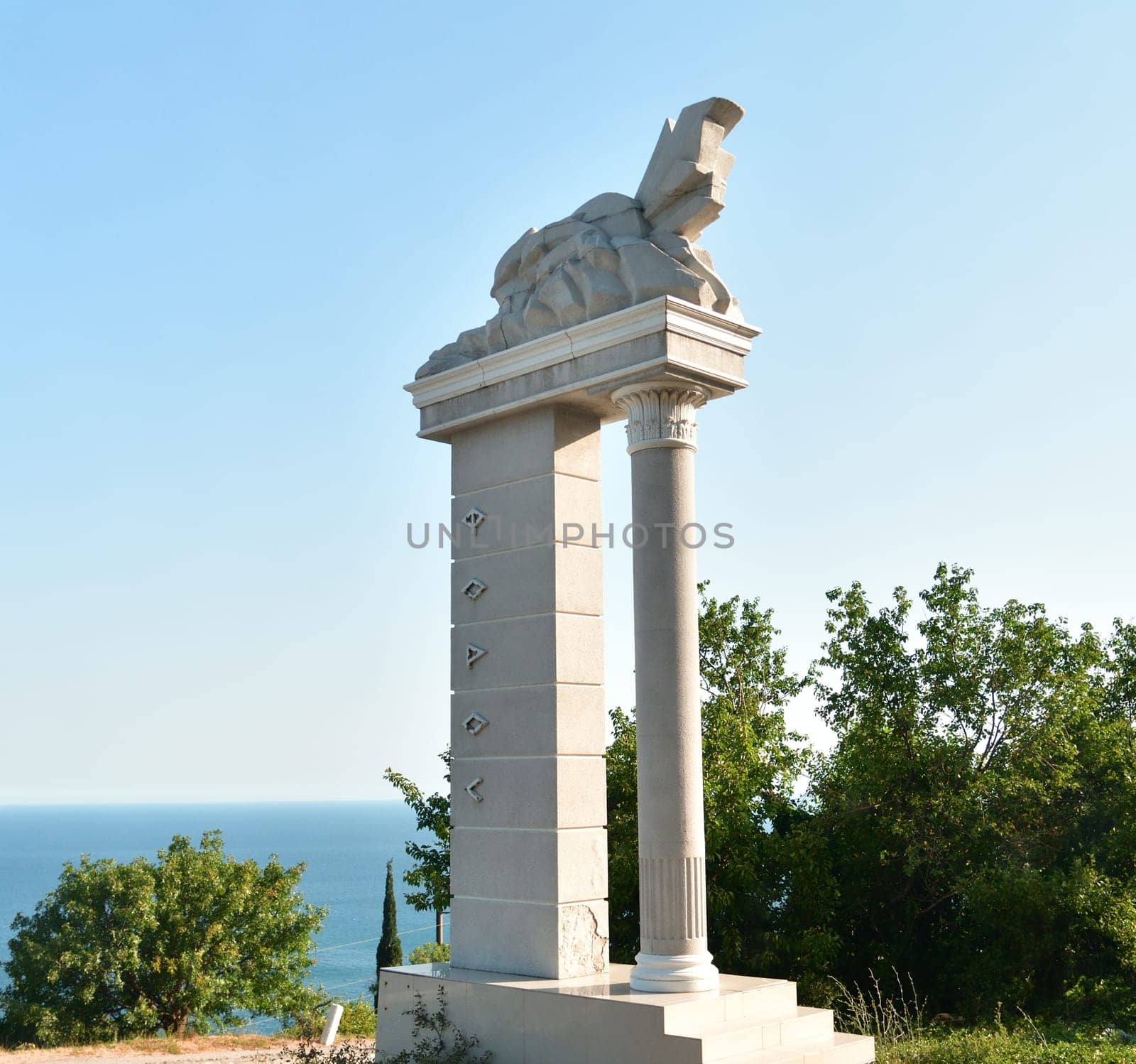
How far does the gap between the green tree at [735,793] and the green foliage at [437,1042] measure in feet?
26.0

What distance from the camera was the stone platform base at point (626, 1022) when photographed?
8641 mm

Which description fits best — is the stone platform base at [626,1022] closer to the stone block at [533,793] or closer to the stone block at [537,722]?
the stone block at [533,793]

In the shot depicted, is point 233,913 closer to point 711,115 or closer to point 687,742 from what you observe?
point 687,742

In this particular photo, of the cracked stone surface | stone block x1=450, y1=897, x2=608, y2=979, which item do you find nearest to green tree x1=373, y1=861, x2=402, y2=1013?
stone block x1=450, y1=897, x2=608, y2=979

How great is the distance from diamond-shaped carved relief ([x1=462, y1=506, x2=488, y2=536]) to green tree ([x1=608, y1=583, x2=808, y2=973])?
8657 millimetres

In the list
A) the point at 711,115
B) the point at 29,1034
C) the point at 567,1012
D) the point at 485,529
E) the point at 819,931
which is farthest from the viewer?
the point at 29,1034

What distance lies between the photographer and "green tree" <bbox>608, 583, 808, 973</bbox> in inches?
716

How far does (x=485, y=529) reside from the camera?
11.2 metres

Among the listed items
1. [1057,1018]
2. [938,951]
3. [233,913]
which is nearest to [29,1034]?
[233,913]

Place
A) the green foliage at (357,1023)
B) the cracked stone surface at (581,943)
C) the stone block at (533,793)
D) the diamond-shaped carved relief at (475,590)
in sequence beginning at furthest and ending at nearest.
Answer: the green foliage at (357,1023) < the diamond-shaped carved relief at (475,590) < the stone block at (533,793) < the cracked stone surface at (581,943)

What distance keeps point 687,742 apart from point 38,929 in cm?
2083

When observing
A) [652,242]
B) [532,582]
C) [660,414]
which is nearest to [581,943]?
[532,582]

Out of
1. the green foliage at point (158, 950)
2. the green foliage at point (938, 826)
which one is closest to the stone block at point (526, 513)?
the green foliage at point (938, 826)

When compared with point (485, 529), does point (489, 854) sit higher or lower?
lower
